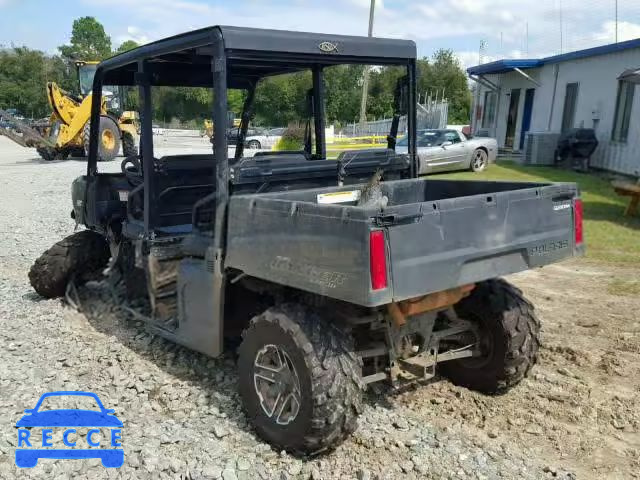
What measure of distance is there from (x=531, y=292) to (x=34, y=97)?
60.9 meters

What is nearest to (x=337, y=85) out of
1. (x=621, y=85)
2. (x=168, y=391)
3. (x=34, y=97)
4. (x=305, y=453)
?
(x=168, y=391)

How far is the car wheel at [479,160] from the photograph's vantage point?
56.7 ft

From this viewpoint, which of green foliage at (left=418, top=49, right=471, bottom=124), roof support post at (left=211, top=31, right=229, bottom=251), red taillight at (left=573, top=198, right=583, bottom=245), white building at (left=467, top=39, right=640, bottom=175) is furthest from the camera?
green foliage at (left=418, top=49, right=471, bottom=124)

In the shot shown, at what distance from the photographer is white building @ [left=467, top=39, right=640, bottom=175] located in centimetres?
1561

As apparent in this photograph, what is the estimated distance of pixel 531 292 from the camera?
6555 mm

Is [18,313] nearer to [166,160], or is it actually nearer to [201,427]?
[166,160]

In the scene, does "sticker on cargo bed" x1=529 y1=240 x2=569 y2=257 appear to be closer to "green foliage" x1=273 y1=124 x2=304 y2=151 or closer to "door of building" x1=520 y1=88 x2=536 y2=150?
"green foliage" x1=273 y1=124 x2=304 y2=151

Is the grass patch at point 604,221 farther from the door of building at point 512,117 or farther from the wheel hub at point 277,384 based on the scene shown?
the door of building at point 512,117

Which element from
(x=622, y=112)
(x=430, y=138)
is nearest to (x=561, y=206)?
(x=430, y=138)

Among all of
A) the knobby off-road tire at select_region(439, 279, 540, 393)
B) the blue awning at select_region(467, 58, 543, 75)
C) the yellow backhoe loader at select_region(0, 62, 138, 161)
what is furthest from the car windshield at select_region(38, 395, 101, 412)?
the blue awning at select_region(467, 58, 543, 75)

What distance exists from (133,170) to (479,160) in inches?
547

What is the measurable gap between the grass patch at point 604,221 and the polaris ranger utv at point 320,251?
173 inches

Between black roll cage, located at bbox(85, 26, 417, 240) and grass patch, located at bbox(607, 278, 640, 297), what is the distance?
3.11 m

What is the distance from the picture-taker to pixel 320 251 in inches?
121
